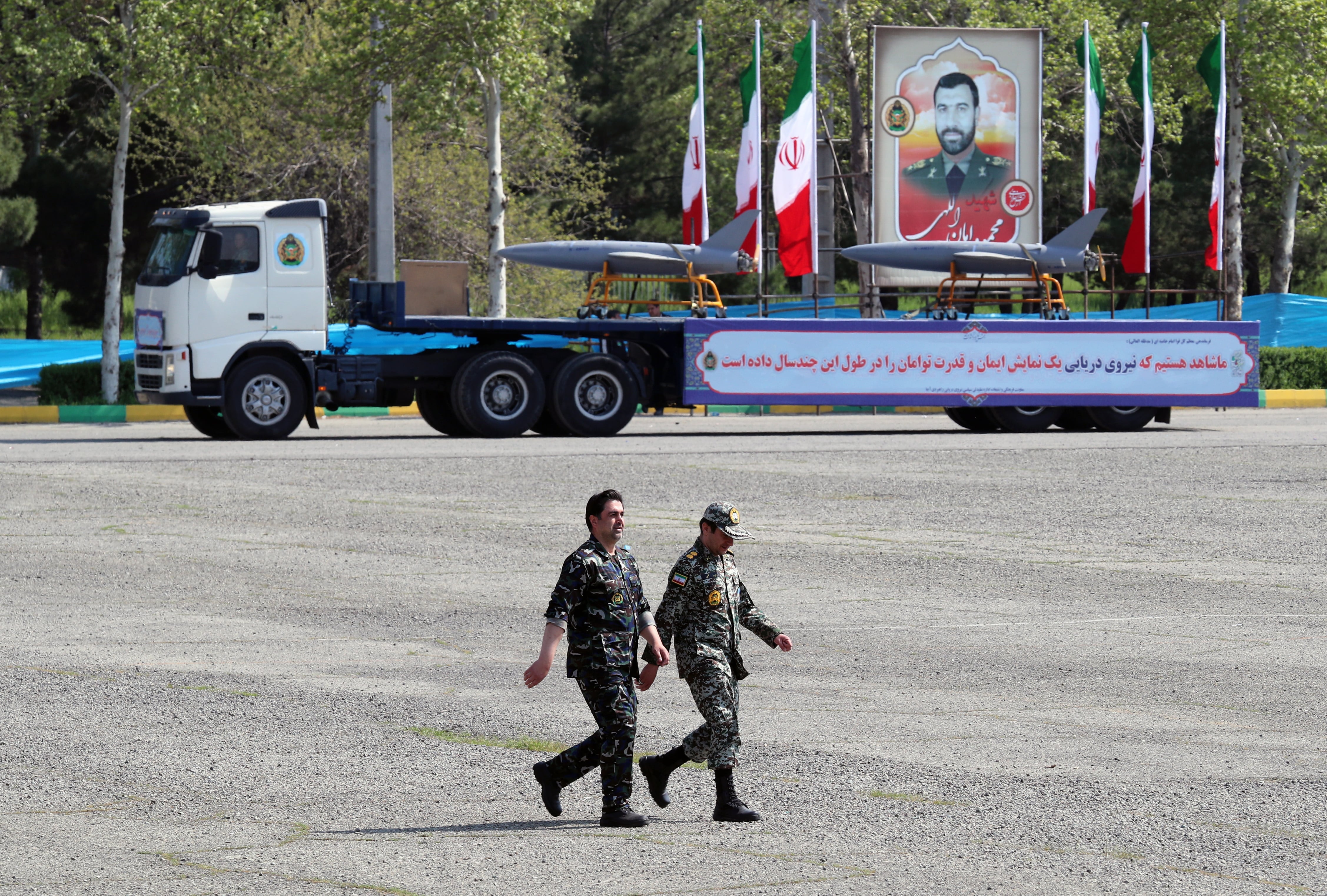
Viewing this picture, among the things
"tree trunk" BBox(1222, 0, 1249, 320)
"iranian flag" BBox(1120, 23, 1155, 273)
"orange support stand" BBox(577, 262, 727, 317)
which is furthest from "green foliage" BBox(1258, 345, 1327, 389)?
"orange support stand" BBox(577, 262, 727, 317)

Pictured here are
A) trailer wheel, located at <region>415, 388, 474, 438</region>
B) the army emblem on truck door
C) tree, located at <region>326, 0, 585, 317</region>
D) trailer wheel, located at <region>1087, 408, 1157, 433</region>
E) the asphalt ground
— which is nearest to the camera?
the asphalt ground

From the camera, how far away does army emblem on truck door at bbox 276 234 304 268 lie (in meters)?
22.1

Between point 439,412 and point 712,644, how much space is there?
17850 millimetres

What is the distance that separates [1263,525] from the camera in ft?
46.5

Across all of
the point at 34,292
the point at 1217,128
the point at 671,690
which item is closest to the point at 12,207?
the point at 34,292

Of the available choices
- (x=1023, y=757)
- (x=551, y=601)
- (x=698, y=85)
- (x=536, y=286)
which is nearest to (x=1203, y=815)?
(x=1023, y=757)

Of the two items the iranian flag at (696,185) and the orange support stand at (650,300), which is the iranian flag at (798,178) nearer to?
the iranian flag at (696,185)

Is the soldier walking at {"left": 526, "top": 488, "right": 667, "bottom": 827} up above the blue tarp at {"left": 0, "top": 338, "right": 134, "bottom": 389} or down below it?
below

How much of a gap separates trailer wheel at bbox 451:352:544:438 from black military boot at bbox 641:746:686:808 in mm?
16612

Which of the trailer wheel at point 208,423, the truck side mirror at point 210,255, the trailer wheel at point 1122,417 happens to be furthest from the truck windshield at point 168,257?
the trailer wheel at point 1122,417

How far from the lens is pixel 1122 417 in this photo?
2525 cm

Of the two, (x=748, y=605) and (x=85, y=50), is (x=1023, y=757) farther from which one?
(x=85, y=50)

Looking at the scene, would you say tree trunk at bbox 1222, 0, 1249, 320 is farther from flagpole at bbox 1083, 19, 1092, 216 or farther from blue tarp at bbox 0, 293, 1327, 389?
flagpole at bbox 1083, 19, 1092, 216

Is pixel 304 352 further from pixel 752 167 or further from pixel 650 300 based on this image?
pixel 752 167
